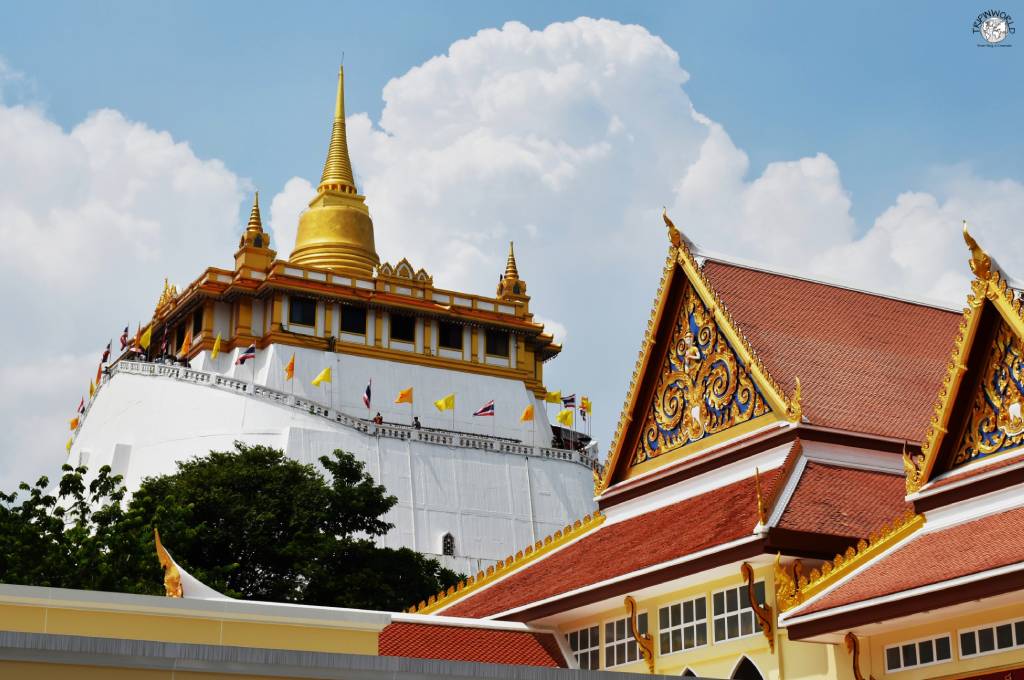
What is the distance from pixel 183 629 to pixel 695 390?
31.7 ft

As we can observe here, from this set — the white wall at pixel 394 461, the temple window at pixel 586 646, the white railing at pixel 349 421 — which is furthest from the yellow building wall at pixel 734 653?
the white railing at pixel 349 421

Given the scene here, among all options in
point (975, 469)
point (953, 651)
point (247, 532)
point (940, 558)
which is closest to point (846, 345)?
point (975, 469)

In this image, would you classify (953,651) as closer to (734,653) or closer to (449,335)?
(734,653)

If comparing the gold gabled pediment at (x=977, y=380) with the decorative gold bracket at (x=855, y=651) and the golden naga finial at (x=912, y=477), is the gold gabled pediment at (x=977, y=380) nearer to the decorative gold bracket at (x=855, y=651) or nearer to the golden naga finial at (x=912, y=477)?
the golden naga finial at (x=912, y=477)

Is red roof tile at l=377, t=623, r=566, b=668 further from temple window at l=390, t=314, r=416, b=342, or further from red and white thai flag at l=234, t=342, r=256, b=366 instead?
temple window at l=390, t=314, r=416, b=342

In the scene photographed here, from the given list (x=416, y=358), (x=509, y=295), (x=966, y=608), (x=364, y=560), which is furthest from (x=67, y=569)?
(x=509, y=295)

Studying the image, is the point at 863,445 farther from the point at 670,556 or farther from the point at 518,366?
the point at 518,366

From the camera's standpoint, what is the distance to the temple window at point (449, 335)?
69.7 m

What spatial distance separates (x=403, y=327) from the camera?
68.9 m

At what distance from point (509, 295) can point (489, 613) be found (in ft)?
166

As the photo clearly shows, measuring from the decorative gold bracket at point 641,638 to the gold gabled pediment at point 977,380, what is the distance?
4.21m

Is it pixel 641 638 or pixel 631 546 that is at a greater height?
pixel 631 546

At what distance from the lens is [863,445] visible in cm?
2184

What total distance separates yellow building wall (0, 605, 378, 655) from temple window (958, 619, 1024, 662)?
609cm
